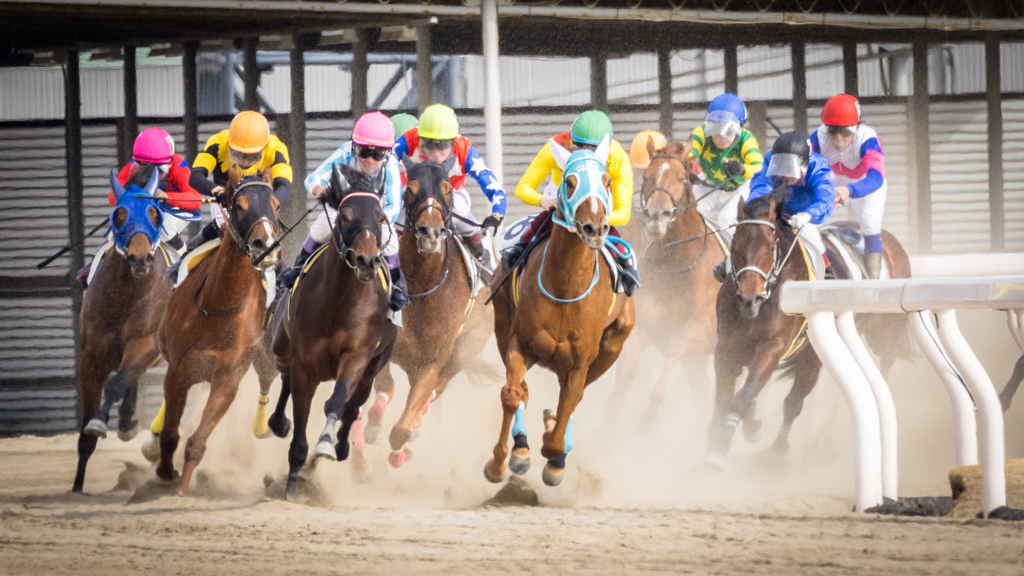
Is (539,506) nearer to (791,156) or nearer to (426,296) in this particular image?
(426,296)

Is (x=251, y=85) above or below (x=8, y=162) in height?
above

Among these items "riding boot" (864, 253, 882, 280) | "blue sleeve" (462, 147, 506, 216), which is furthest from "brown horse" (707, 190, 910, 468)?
"blue sleeve" (462, 147, 506, 216)

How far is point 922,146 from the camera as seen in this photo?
1121cm

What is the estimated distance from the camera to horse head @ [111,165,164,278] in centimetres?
697

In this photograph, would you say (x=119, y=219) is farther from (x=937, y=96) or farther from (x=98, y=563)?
(x=937, y=96)

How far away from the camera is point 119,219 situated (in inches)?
279

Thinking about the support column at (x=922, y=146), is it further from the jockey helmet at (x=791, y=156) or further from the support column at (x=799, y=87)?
the jockey helmet at (x=791, y=156)

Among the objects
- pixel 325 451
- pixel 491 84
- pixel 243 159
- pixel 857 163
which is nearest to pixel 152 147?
pixel 243 159

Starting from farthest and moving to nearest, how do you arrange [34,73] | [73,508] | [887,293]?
[34,73]
[73,508]
[887,293]

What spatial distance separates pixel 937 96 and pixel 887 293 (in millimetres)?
7506

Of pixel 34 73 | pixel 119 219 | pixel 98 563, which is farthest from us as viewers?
pixel 34 73

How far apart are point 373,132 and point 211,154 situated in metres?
1.35

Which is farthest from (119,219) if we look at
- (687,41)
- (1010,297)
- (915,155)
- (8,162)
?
(915,155)

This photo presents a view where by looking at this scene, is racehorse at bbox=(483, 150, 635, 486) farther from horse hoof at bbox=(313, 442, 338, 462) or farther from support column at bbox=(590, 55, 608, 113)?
support column at bbox=(590, 55, 608, 113)
